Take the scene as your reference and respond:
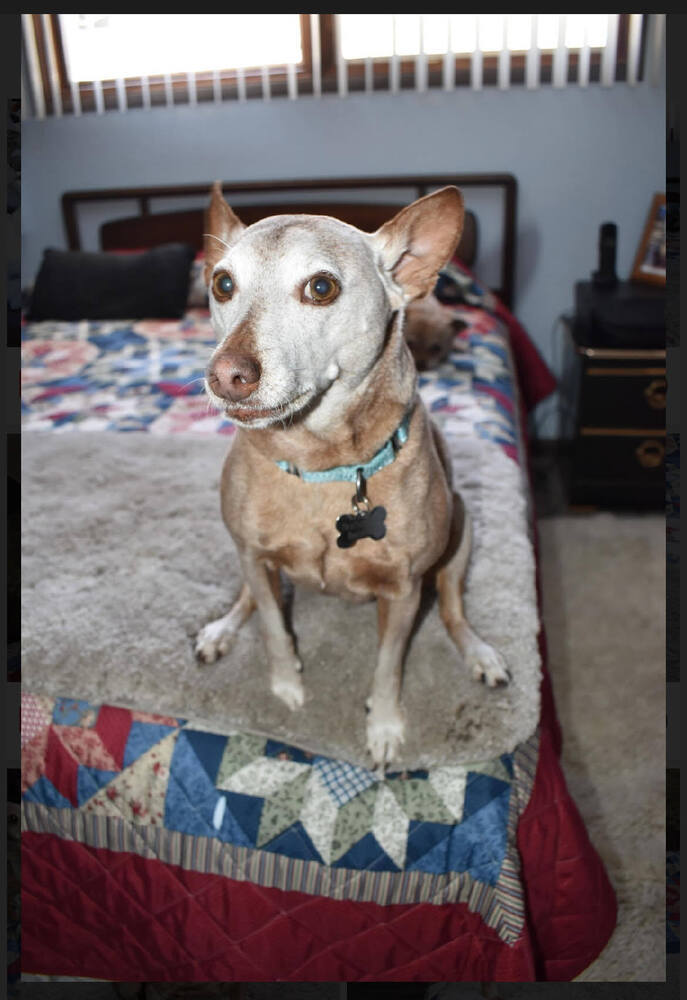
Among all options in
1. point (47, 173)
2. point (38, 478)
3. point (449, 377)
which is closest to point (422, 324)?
point (449, 377)

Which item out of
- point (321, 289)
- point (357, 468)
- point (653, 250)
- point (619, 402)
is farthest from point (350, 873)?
point (653, 250)

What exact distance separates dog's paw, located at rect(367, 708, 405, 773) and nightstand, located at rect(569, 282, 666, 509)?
2.14 meters

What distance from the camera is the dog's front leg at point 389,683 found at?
4.00 feet

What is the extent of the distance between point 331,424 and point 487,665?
51 centimetres

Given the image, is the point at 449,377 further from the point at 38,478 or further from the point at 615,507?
the point at 38,478

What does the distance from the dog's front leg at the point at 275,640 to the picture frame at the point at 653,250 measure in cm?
268

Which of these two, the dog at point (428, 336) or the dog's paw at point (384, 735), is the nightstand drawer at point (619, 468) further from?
the dog's paw at point (384, 735)

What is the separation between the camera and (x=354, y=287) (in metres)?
0.99

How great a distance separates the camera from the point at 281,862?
1.21 meters

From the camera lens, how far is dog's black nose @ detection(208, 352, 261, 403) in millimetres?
863

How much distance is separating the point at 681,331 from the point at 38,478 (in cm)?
157

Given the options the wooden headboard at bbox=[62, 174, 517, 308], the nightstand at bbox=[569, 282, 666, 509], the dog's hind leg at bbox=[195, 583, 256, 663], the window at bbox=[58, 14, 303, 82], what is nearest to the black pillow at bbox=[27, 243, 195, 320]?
the wooden headboard at bbox=[62, 174, 517, 308]

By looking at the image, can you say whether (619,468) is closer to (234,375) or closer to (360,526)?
(360,526)

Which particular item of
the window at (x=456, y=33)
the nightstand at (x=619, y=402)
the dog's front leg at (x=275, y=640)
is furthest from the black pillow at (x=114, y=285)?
the dog's front leg at (x=275, y=640)
